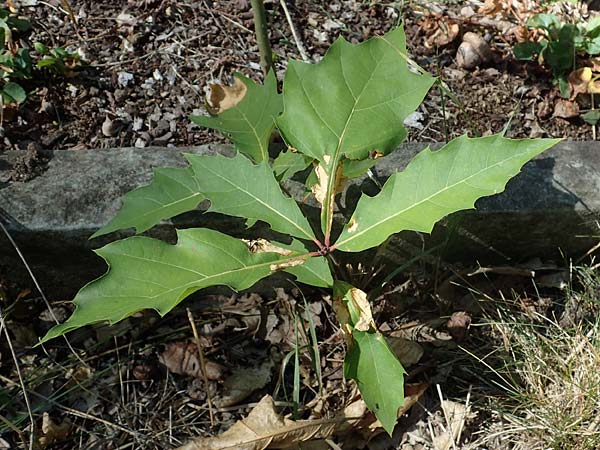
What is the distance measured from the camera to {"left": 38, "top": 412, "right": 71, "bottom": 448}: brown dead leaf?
1.60m

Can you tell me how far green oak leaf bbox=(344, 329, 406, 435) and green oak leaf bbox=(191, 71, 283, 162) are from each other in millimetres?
544

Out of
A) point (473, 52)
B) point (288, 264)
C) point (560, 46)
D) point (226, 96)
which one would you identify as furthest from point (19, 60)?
point (560, 46)

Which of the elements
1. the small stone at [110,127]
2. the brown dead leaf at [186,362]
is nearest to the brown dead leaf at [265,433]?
the brown dead leaf at [186,362]

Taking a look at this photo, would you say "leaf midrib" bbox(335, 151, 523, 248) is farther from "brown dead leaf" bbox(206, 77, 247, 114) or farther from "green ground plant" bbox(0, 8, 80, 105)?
"green ground plant" bbox(0, 8, 80, 105)

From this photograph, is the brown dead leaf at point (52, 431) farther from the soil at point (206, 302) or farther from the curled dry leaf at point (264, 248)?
the curled dry leaf at point (264, 248)

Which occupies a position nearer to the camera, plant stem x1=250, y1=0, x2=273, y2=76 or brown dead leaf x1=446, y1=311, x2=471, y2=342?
plant stem x1=250, y1=0, x2=273, y2=76

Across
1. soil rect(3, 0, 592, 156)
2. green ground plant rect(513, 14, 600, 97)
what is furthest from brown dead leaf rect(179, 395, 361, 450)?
green ground plant rect(513, 14, 600, 97)

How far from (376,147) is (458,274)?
23.4 inches

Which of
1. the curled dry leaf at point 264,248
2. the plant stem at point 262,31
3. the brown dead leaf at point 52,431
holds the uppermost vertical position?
the plant stem at point 262,31

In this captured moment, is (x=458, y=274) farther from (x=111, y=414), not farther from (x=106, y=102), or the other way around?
(x=106, y=102)

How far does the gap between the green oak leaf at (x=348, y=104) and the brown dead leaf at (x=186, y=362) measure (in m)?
0.59

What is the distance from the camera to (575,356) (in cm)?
159

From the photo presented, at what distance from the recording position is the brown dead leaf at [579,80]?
Answer: 211 cm

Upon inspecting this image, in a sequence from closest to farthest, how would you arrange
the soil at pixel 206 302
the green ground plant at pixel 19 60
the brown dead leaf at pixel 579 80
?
the soil at pixel 206 302 → the green ground plant at pixel 19 60 → the brown dead leaf at pixel 579 80
